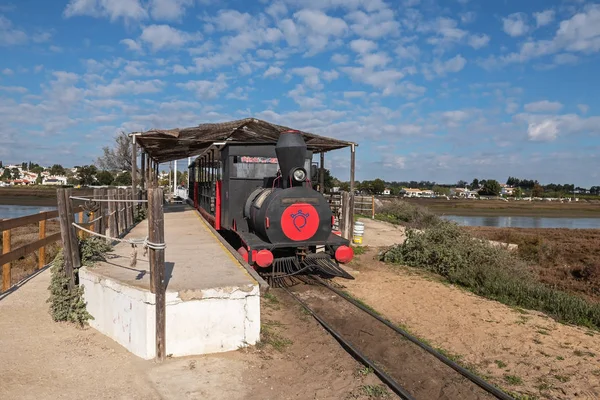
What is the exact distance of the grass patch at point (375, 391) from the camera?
411cm

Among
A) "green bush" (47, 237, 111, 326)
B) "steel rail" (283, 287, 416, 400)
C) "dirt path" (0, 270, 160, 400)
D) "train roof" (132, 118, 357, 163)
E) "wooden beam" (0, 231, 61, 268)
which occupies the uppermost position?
"train roof" (132, 118, 357, 163)

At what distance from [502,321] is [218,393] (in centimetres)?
484

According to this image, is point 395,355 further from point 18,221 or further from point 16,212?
point 16,212

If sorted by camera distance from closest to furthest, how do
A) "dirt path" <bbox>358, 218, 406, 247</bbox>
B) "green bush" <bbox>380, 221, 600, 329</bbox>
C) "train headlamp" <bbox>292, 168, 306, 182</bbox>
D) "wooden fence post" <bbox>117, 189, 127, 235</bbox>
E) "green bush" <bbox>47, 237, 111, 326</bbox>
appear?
1. "green bush" <bbox>47, 237, 111, 326</bbox>
2. "train headlamp" <bbox>292, 168, 306, 182</bbox>
3. "green bush" <bbox>380, 221, 600, 329</bbox>
4. "wooden fence post" <bbox>117, 189, 127, 235</bbox>
5. "dirt path" <bbox>358, 218, 406, 247</bbox>

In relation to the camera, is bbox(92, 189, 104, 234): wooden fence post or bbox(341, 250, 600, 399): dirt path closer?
bbox(341, 250, 600, 399): dirt path

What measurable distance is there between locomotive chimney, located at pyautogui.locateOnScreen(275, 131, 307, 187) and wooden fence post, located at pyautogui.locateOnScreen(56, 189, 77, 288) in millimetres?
3562

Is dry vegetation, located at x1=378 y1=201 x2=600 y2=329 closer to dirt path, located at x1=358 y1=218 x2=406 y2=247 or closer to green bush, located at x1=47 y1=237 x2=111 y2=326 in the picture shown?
dirt path, located at x1=358 y1=218 x2=406 y2=247

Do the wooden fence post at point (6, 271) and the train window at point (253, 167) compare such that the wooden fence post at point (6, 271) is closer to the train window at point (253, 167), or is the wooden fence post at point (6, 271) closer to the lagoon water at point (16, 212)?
the train window at point (253, 167)

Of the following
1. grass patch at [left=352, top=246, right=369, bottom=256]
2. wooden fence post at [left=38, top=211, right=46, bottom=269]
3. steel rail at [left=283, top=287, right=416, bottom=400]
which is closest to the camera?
steel rail at [left=283, top=287, right=416, bottom=400]

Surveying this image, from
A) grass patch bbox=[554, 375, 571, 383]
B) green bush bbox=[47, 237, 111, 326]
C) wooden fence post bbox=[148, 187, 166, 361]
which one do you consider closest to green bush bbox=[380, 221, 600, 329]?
grass patch bbox=[554, 375, 571, 383]

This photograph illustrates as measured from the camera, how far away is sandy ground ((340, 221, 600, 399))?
4.66 metres

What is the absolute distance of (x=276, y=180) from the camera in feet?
28.0

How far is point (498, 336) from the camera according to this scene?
6.05 meters

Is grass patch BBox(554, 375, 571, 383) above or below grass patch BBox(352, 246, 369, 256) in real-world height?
below
